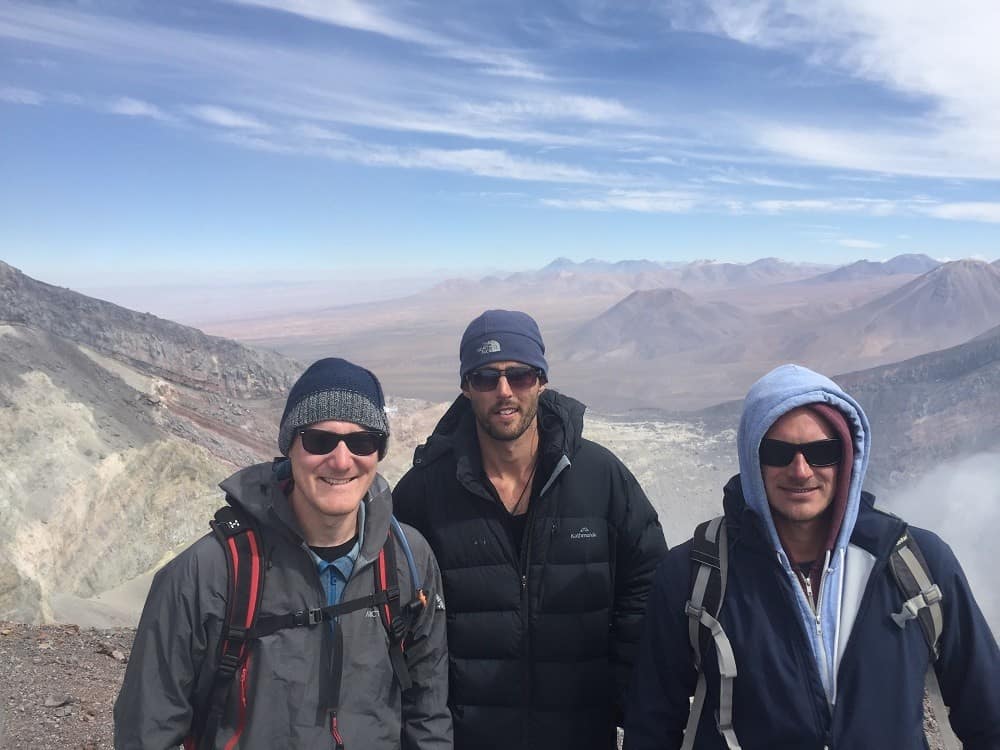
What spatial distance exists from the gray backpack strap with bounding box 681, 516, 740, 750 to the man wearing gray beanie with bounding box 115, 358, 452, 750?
0.92 metres

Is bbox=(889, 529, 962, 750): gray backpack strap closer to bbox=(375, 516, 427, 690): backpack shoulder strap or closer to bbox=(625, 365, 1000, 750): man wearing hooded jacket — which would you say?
bbox=(625, 365, 1000, 750): man wearing hooded jacket

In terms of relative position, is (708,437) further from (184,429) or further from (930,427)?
(184,429)

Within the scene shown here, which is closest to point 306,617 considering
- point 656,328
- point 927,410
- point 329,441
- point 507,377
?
point 329,441

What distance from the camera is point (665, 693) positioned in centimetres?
237

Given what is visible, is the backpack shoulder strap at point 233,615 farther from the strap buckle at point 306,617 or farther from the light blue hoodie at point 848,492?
the light blue hoodie at point 848,492

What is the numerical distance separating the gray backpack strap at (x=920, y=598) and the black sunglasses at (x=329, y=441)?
1.71 m

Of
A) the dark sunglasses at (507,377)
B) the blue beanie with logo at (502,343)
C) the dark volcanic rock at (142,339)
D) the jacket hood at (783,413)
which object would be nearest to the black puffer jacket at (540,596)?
the dark sunglasses at (507,377)

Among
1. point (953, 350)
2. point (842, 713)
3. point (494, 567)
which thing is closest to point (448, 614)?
point (494, 567)

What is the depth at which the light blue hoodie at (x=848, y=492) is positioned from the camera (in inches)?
84.8

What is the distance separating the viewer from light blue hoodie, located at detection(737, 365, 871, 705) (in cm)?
215

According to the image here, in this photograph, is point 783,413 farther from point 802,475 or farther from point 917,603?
point 917,603

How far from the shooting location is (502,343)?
10.2ft

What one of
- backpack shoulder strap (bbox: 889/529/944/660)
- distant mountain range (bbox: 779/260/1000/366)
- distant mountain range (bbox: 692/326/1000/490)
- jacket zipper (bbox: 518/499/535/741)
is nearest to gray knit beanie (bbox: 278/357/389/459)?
jacket zipper (bbox: 518/499/535/741)

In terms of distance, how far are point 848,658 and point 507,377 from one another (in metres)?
1.61
